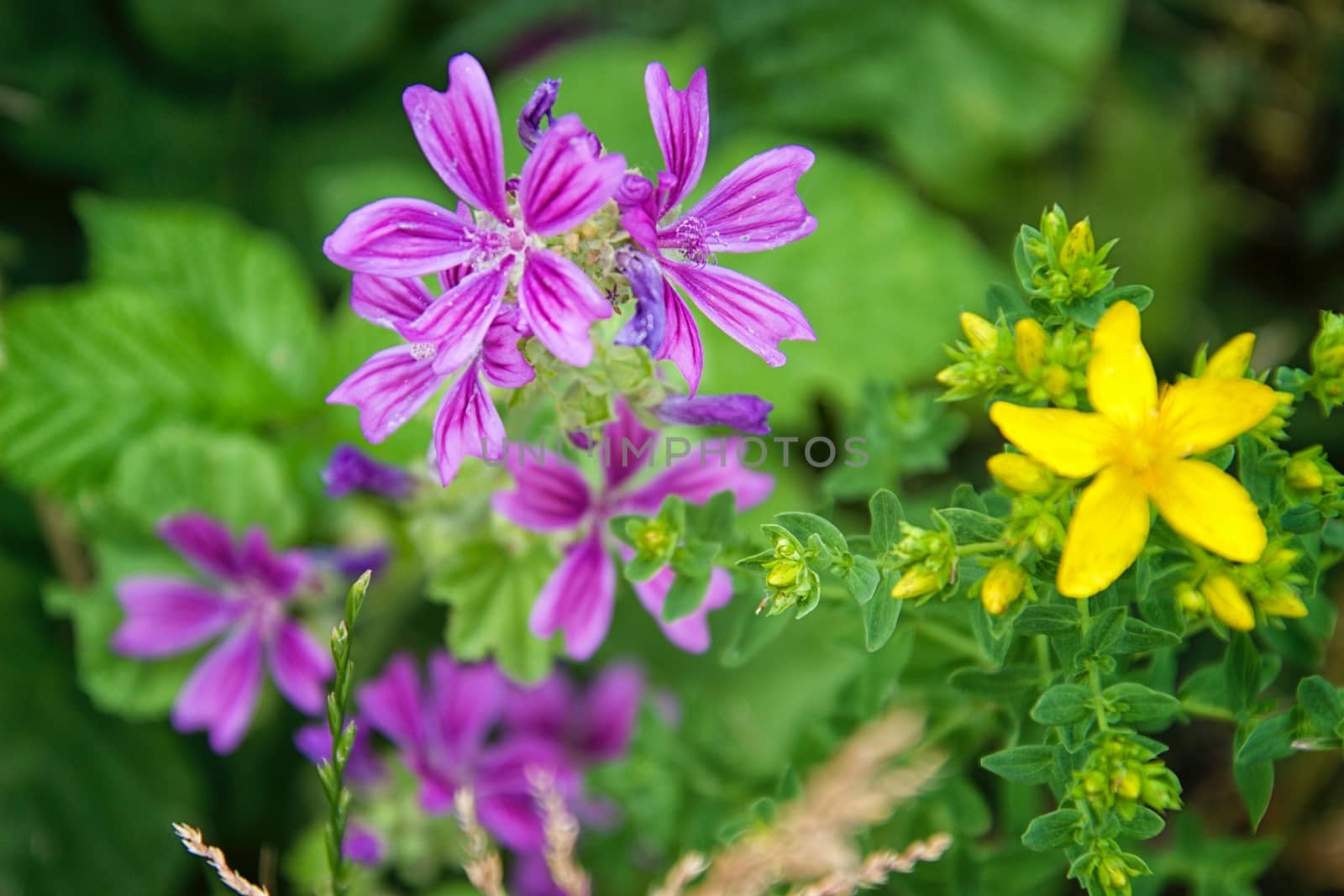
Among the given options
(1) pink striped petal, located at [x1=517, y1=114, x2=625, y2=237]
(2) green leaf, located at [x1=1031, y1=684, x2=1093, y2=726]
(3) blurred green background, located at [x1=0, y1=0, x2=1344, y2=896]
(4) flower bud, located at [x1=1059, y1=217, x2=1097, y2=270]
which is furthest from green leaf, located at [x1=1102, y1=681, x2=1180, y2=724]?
(3) blurred green background, located at [x1=0, y1=0, x2=1344, y2=896]

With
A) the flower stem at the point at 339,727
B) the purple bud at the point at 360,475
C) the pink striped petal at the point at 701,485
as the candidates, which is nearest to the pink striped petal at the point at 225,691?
the purple bud at the point at 360,475

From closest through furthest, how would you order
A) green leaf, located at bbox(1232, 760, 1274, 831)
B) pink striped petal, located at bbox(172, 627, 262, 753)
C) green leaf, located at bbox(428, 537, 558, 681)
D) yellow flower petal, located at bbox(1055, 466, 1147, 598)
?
1. yellow flower petal, located at bbox(1055, 466, 1147, 598)
2. green leaf, located at bbox(1232, 760, 1274, 831)
3. green leaf, located at bbox(428, 537, 558, 681)
4. pink striped petal, located at bbox(172, 627, 262, 753)

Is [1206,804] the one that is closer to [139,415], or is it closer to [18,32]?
[139,415]

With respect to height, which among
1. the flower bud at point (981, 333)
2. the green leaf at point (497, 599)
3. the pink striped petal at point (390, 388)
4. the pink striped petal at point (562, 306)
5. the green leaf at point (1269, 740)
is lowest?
the green leaf at point (497, 599)

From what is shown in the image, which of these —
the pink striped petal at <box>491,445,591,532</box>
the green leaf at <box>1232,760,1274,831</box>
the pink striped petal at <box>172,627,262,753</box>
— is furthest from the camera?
the pink striped petal at <box>172,627,262,753</box>

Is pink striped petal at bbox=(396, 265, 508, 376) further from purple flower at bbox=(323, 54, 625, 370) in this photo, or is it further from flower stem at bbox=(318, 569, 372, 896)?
flower stem at bbox=(318, 569, 372, 896)

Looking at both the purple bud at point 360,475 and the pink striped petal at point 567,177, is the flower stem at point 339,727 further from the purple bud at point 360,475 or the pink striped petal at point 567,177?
the pink striped petal at point 567,177
